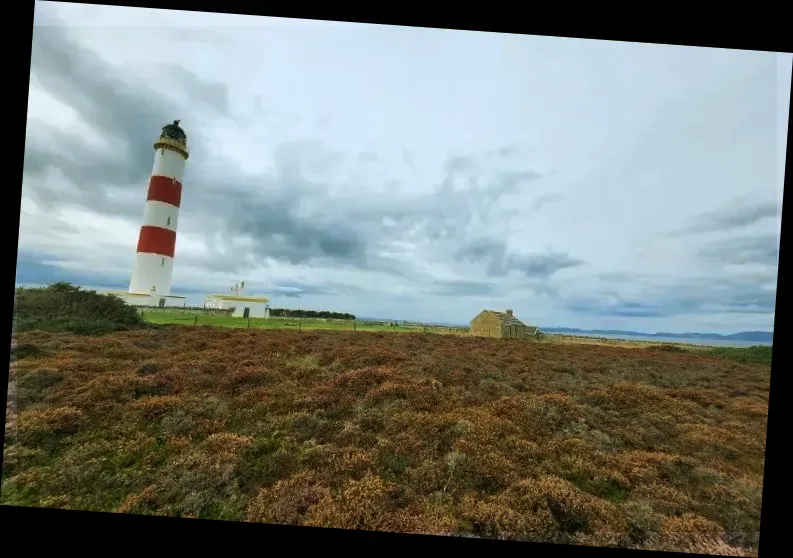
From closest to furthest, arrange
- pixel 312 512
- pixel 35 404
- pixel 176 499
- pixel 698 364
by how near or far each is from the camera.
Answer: pixel 312 512 → pixel 176 499 → pixel 35 404 → pixel 698 364

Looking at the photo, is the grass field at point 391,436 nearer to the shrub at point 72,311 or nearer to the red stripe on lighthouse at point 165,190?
the shrub at point 72,311

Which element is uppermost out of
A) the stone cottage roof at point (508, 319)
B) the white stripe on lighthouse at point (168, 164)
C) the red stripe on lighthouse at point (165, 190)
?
the white stripe on lighthouse at point (168, 164)

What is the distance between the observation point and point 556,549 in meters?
3.71

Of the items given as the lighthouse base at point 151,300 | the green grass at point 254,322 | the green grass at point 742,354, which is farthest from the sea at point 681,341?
the lighthouse base at point 151,300

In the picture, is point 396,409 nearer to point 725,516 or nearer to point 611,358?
point 725,516

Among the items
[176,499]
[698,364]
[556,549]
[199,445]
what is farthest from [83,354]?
[698,364]

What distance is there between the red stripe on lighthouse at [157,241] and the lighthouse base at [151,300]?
Result: 1.06 m

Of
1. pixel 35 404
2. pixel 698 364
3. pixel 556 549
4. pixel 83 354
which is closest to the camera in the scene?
pixel 556 549

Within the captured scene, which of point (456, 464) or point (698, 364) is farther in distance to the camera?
point (698, 364)

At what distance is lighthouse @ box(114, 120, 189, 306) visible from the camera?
8.62 m

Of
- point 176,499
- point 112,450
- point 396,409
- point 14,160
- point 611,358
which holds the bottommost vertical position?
point 176,499

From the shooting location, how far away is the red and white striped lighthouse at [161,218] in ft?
28.4

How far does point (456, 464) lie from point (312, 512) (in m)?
2.16

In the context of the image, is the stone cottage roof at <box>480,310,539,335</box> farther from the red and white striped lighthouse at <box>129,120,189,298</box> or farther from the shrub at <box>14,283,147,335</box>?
the shrub at <box>14,283,147,335</box>
